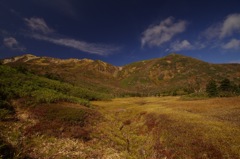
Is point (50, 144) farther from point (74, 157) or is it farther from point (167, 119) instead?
point (167, 119)

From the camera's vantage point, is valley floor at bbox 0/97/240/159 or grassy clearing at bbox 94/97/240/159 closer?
grassy clearing at bbox 94/97/240/159

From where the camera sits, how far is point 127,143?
2080cm

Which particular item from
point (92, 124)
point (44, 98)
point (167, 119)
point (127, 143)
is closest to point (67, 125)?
point (92, 124)

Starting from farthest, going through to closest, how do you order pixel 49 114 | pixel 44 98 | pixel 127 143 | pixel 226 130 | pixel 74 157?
pixel 44 98 → pixel 49 114 → pixel 127 143 → pixel 226 130 → pixel 74 157

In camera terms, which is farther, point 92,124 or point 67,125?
point 92,124

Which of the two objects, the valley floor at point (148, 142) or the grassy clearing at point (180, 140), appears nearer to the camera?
the grassy clearing at point (180, 140)

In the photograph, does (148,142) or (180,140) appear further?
(148,142)

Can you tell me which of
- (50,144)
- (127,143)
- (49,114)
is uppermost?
(49,114)

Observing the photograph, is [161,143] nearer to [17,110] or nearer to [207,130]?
[207,130]

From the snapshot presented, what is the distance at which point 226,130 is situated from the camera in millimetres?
16766

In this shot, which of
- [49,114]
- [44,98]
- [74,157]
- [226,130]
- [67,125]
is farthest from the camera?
[44,98]

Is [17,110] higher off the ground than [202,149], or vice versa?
[17,110]

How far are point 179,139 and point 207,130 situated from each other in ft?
12.5

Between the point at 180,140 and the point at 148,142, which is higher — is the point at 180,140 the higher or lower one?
the higher one
